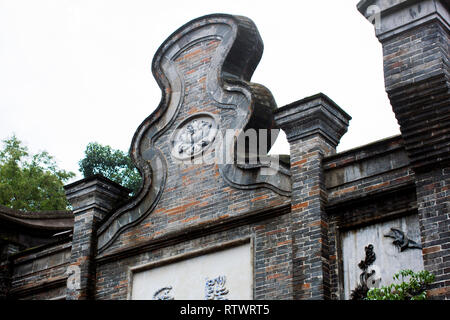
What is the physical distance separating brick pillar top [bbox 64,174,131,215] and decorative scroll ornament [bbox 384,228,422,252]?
19.0 feet

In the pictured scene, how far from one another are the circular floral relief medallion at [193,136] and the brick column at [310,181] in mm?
1717

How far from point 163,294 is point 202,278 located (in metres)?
0.81

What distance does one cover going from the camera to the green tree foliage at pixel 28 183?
24.5 meters

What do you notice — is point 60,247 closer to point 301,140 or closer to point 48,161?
point 301,140

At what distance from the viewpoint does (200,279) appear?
1266 centimetres

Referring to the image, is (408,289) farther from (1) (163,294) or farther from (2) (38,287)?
(2) (38,287)

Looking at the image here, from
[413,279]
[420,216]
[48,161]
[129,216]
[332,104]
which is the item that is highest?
[48,161]

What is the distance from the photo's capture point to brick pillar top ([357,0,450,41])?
36.6 feet

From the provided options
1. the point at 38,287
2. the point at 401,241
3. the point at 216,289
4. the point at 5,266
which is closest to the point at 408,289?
the point at 401,241

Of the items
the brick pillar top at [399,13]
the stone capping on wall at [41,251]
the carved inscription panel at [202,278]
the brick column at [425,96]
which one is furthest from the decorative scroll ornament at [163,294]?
the brick pillar top at [399,13]

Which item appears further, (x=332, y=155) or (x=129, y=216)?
(x=129, y=216)

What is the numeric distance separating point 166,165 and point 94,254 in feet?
6.72

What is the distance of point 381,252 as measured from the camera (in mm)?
Answer: 10875

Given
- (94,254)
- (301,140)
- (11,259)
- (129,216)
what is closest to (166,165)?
(129,216)
